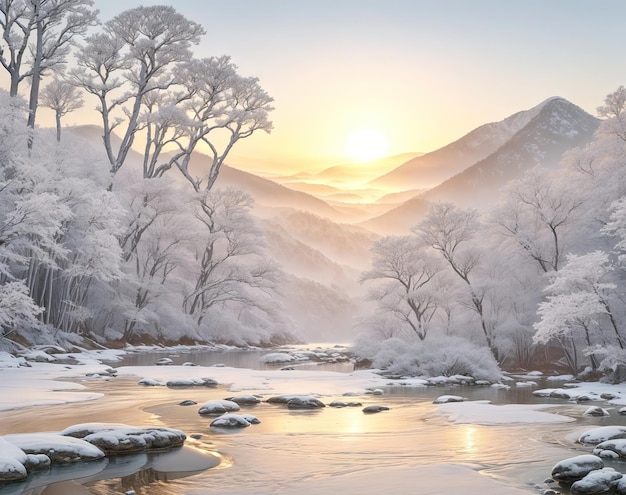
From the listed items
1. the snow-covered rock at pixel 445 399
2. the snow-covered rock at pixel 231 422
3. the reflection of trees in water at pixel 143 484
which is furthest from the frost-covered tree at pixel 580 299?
the reflection of trees in water at pixel 143 484

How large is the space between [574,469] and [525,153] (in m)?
182

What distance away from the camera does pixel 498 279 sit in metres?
40.5

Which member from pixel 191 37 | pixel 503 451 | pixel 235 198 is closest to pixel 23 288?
pixel 503 451

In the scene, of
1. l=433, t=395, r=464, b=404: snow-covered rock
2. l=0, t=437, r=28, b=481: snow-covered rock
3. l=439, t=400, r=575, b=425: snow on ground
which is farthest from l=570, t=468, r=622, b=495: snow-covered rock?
l=433, t=395, r=464, b=404: snow-covered rock

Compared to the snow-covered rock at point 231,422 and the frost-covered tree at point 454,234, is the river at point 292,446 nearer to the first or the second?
the snow-covered rock at point 231,422

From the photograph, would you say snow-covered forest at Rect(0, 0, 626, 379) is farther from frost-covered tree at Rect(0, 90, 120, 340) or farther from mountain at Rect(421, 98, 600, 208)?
mountain at Rect(421, 98, 600, 208)

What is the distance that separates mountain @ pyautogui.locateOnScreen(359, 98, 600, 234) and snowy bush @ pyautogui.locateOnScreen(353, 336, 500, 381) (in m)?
132

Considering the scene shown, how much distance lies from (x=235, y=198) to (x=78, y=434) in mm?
49466

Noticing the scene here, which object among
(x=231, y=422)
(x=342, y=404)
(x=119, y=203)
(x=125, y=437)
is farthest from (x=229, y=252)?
(x=125, y=437)

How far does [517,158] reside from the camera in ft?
579

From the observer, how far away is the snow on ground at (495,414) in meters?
16.0

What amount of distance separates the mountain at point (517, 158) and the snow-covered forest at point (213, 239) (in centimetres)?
11733

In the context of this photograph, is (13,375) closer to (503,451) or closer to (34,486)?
(34,486)

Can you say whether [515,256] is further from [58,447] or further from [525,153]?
[525,153]
